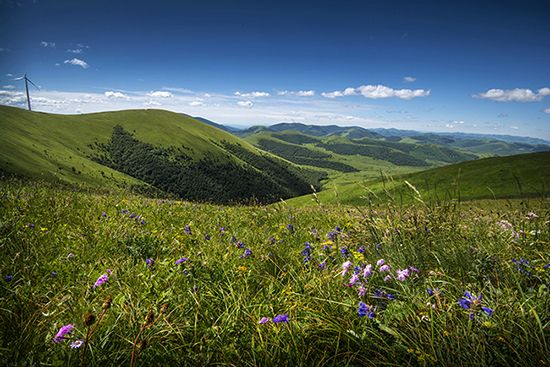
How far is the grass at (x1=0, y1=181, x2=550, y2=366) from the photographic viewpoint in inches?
87.0

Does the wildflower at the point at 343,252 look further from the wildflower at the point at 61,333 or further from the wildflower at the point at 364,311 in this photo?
the wildflower at the point at 61,333

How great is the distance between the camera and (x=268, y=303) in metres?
3.12

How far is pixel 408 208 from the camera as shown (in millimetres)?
5555

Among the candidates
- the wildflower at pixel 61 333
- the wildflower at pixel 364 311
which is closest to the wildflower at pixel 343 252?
the wildflower at pixel 364 311

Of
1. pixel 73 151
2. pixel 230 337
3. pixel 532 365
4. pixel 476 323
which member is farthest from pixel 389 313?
pixel 73 151

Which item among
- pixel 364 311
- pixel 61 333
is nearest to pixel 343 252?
pixel 364 311

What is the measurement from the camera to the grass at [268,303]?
2.21m

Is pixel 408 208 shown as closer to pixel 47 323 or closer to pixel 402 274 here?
pixel 402 274

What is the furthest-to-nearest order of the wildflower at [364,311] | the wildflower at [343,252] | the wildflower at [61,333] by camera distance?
the wildflower at [343,252] < the wildflower at [364,311] < the wildflower at [61,333]

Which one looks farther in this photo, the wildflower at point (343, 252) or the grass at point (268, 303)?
the wildflower at point (343, 252)

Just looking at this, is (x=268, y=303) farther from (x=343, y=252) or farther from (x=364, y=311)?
(x=343, y=252)

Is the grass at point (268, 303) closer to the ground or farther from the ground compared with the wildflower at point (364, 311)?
closer to the ground

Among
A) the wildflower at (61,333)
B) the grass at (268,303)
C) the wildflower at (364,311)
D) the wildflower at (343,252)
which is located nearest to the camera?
the wildflower at (61,333)

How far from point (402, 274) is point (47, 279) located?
4.14 metres
